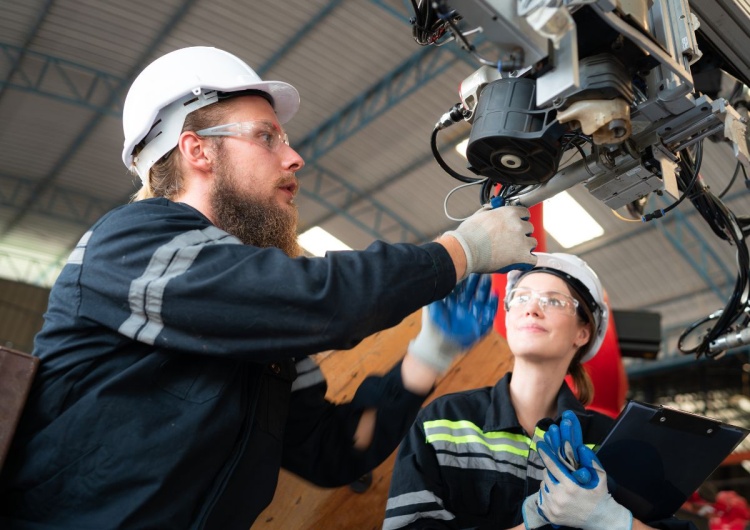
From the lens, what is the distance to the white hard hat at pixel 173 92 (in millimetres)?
2033

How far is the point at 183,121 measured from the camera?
204 centimetres

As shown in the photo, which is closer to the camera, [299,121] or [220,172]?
[220,172]

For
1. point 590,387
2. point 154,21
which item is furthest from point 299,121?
point 590,387

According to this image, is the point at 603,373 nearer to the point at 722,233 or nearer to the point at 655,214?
the point at 722,233

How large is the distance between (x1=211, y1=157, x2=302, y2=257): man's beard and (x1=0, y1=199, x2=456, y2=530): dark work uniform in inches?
10.2

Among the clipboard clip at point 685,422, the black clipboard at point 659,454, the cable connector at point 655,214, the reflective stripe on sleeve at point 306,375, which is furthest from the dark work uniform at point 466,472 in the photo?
the cable connector at point 655,214

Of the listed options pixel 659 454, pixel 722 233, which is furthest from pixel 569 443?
pixel 722 233

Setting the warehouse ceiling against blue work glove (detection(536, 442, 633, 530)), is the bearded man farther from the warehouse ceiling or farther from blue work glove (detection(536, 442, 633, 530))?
the warehouse ceiling

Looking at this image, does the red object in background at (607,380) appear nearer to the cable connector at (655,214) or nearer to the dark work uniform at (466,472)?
the dark work uniform at (466,472)

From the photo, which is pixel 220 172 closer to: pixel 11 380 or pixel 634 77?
pixel 11 380

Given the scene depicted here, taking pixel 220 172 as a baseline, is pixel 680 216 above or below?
below

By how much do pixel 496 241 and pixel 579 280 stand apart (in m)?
1.19

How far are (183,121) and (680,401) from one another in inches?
747

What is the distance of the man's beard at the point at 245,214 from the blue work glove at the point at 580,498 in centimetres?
96
